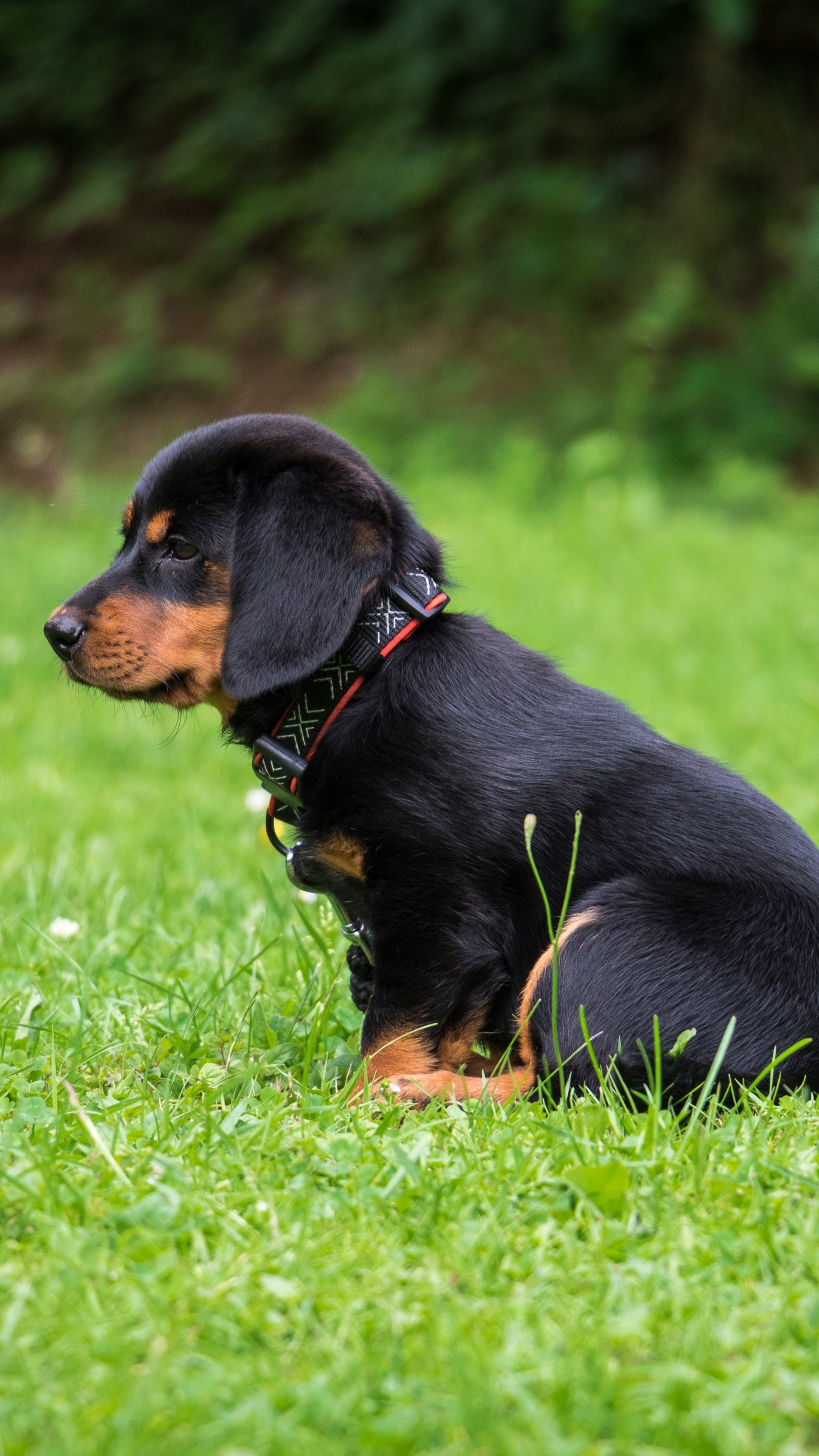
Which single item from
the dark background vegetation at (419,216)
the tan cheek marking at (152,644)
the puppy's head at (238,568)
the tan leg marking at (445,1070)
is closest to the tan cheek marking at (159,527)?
the puppy's head at (238,568)

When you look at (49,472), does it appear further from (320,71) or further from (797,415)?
(797,415)

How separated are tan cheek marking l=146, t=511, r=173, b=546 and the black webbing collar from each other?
0.48m

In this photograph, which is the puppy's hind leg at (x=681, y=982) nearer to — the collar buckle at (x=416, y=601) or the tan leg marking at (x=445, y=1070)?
the tan leg marking at (x=445, y=1070)

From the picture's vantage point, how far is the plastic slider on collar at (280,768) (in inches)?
109

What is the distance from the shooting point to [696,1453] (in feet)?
5.14

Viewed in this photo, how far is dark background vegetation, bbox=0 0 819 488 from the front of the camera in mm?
11320

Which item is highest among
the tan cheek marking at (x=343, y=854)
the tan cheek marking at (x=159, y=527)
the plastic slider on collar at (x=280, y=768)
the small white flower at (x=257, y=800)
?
the tan cheek marking at (x=159, y=527)

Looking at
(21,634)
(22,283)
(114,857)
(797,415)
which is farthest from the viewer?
(22,283)

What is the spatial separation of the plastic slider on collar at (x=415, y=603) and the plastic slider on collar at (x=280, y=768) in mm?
370

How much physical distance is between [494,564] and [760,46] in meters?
6.20

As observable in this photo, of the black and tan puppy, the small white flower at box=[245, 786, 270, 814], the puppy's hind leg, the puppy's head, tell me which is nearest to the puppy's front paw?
the black and tan puppy

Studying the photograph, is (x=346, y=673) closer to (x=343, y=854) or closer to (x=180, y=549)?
(x=343, y=854)

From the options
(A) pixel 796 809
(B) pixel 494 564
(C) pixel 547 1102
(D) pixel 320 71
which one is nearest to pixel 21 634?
(B) pixel 494 564

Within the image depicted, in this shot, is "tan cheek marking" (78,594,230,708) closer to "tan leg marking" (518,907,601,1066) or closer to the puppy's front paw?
the puppy's front paw
